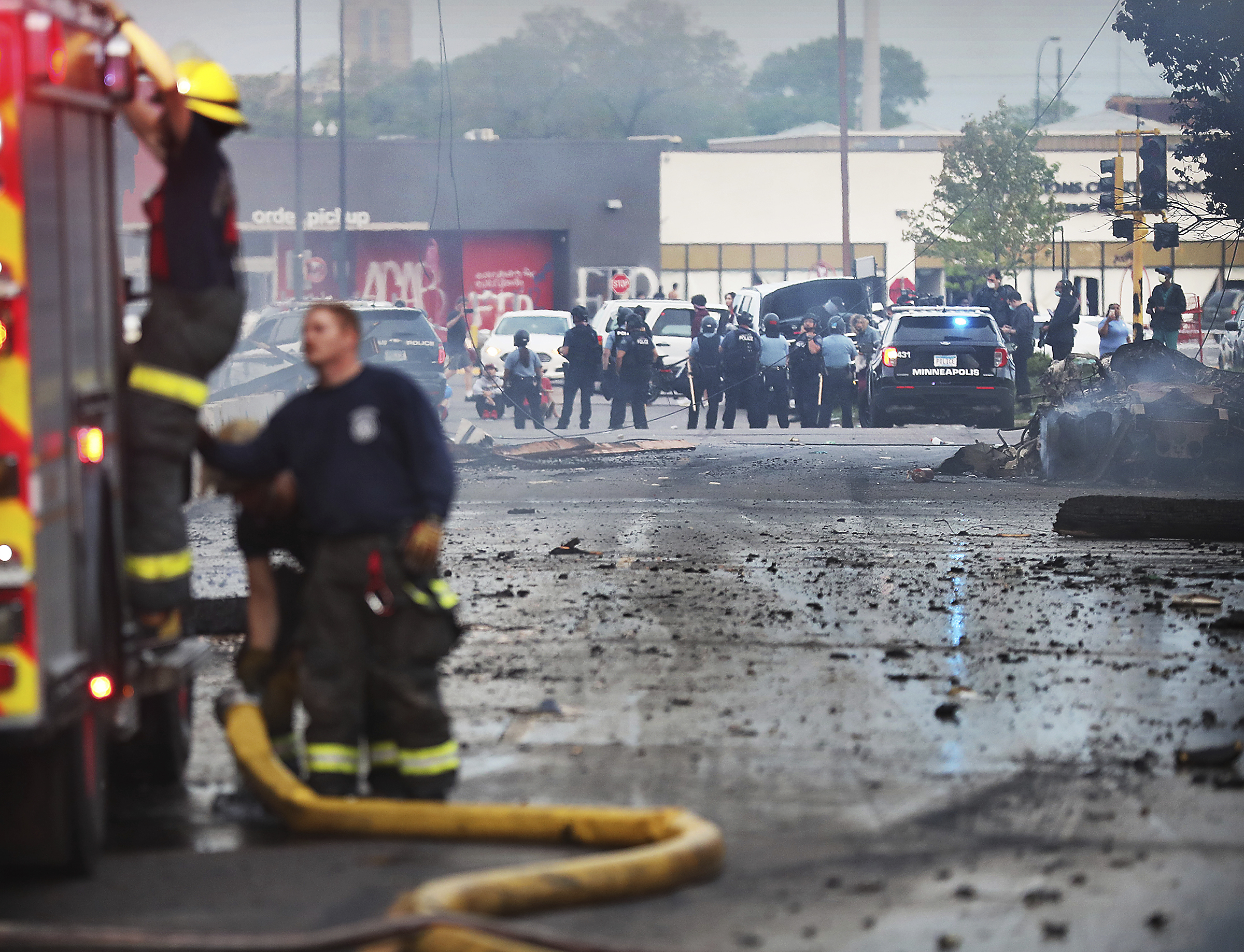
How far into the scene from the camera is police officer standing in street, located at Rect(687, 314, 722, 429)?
2680cm

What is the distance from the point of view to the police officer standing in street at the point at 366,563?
5.76 m

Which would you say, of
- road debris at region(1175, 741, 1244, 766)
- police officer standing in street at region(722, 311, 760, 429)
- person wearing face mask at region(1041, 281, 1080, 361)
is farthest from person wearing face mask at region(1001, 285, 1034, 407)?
road debris at region(1175, 741, 1244, 766)

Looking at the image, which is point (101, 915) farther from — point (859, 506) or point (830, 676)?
point (859, 506)

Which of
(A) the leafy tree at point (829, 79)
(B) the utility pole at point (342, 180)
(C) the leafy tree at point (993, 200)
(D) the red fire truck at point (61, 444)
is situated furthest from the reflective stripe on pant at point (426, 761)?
(A) the leafy tree at point (829, 79)

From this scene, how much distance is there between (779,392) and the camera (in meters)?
27.2

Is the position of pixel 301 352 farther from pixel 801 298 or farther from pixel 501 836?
pixel 801 298

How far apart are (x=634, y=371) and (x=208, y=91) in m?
20.6

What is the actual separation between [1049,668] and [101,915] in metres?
5.04

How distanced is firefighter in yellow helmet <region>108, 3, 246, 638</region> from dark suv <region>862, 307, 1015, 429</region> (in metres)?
20.0

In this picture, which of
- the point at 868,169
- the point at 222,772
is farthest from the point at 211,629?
the point at 868,169

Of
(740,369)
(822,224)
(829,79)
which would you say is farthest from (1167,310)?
(829,79)

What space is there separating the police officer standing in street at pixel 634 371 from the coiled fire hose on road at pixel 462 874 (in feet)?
66.5

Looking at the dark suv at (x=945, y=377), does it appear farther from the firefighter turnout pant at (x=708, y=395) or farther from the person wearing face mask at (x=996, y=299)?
the person wearing face mask at (x=996, y=299)

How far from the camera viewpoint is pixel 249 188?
184ft
